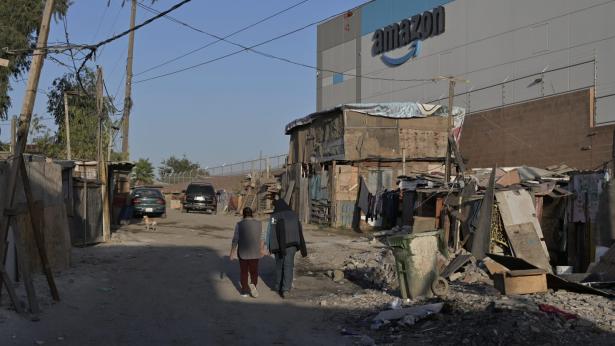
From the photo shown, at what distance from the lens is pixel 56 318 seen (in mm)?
9156

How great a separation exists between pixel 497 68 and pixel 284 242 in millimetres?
29261

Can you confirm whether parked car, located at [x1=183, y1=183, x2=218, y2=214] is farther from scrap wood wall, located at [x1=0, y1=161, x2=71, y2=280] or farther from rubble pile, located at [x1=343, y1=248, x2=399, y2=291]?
scrap wood wall, located at [x1=0, y1=161, x2=71, y2=280]

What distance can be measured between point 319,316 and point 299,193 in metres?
24.7

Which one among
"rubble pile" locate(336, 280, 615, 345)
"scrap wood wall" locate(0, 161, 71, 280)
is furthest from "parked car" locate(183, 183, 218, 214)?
"rubble pile" locate(336, 280, 615, 345)

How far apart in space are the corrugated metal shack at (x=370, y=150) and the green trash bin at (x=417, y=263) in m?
17.6

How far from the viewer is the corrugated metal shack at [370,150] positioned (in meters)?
29.4

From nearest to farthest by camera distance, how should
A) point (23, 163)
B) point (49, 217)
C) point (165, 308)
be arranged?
point (23, 163) → point (165, 308) → point (49, 217)

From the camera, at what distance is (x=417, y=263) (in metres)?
10.5

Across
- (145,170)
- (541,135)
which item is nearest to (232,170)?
(145,170)

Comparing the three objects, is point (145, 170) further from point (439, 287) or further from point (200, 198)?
point (439, 287)

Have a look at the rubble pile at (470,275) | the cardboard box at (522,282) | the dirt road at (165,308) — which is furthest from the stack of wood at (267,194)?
the cardboard box at (522,282)

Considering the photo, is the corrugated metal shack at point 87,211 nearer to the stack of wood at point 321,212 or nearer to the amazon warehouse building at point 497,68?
the stack of wood at point 321,212

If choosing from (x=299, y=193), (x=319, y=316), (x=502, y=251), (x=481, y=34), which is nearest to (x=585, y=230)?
(x=502, y=251)

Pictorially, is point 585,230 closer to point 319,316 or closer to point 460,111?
point 319,316
